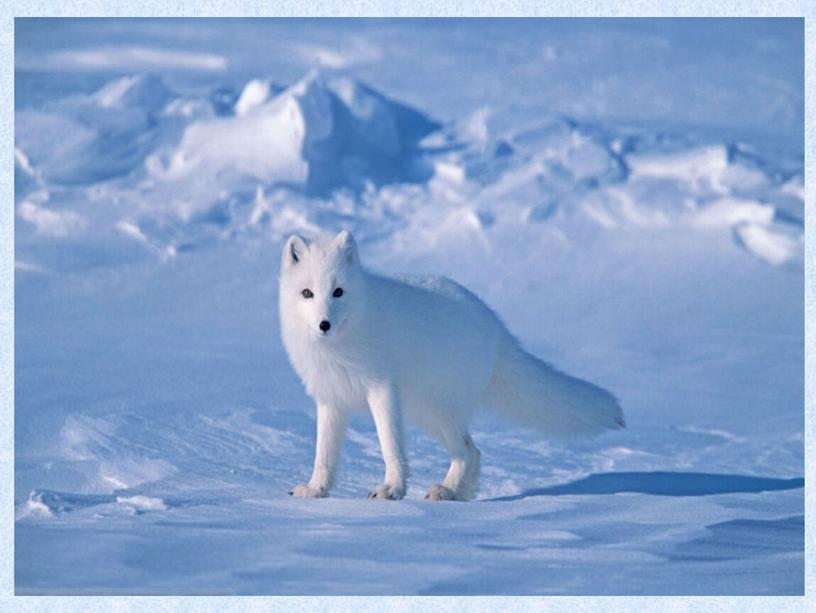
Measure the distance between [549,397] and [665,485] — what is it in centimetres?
57

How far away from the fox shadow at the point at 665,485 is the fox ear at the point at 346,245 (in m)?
1.00

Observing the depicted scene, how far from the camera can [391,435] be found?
353cm

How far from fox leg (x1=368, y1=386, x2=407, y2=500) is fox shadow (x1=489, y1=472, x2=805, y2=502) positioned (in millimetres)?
430

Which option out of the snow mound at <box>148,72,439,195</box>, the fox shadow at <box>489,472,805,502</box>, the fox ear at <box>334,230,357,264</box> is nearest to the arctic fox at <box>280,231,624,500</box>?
the fox ear at <box>334,230,357,264</box>

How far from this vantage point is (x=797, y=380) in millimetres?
5973

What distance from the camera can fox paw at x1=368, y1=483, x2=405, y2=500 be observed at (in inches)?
137

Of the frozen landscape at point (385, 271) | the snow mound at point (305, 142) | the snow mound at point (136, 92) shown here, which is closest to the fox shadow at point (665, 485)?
the frozen landscape at point (385, 271)

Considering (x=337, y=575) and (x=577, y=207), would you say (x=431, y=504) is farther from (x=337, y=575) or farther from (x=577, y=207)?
(x=577, y=207)

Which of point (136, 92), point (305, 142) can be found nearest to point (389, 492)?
point (305, 142)

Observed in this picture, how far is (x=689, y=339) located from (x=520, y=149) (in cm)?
244

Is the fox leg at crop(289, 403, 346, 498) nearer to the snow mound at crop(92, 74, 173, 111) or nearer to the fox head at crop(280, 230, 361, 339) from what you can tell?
the fox head at crop(280, 230, 361, 339)

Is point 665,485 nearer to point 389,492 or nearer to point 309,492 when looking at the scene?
point 389,492

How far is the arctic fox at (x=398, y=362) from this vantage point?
11.3 feet

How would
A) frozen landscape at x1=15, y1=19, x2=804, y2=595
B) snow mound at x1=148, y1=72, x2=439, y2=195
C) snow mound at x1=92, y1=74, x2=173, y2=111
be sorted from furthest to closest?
snow mound at x1=92, y1=74, x2=173, y2=111 < snow mound at x1=148, y1=72, x2=439, y2=195 < frozen landscape at x1=15, y1=19, x2=804, y2=595
